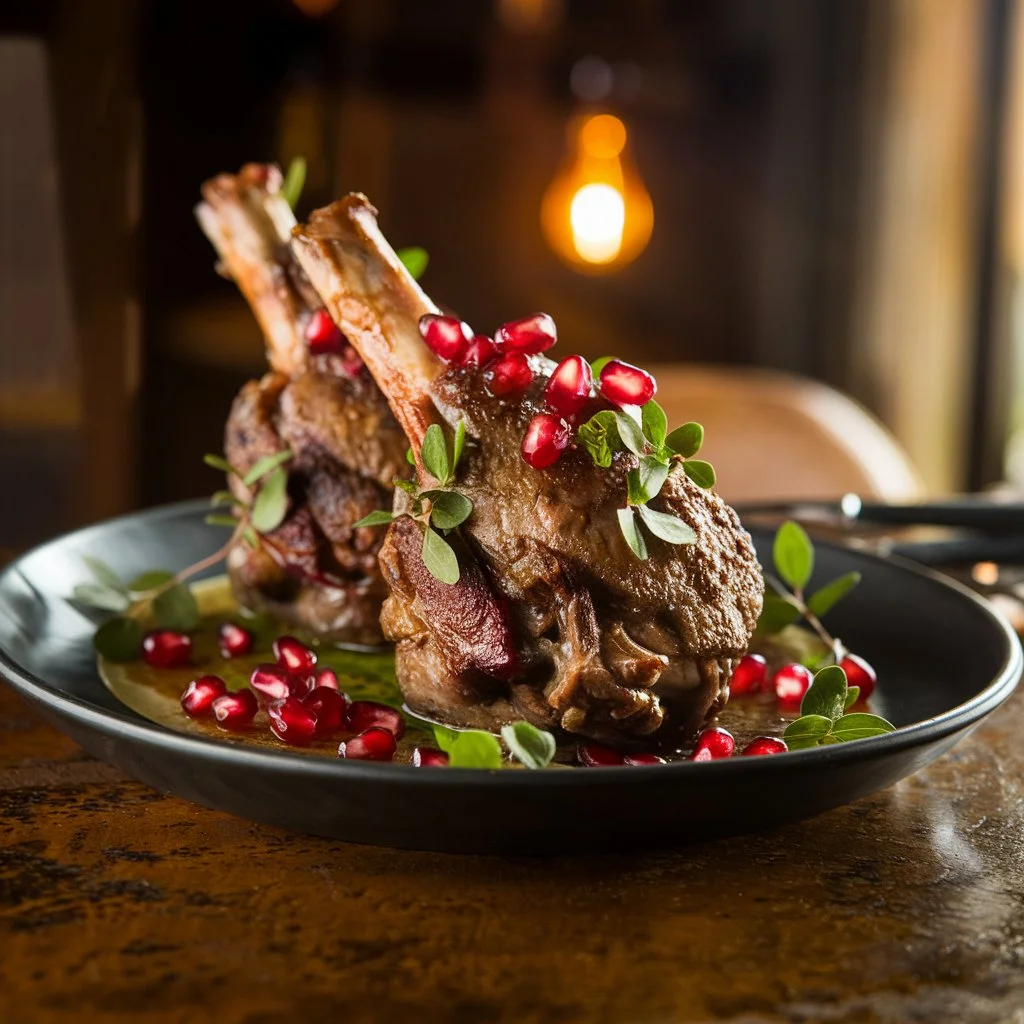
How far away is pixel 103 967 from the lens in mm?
1278

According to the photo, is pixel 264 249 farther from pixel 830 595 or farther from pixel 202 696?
pixel 830 595

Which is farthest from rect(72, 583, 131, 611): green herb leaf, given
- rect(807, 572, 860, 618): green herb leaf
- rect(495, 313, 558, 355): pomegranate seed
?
rect(807, 572, 860, 618): green herb leaf

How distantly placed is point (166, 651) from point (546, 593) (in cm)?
63

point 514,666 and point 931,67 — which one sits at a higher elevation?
point 931,67

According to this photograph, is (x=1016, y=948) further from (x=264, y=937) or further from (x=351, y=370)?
(x=351, y=370)

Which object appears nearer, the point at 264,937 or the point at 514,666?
the point at 264,937

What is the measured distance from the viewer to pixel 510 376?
1.74 meters

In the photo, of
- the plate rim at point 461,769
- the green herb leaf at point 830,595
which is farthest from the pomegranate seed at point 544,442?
the green herb leaf at point 830,595

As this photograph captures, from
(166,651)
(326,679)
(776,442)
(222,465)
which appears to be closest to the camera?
(326,679)

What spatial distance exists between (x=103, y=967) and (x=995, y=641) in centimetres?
123

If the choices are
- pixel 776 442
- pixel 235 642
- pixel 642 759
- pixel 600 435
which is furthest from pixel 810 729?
pixel 776 442

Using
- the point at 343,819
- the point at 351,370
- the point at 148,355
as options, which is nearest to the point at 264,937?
the point at 343,819

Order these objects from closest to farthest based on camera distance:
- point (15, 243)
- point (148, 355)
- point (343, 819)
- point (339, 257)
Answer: point (343, 819)
point (339, 257)
point (15, 243)
point (148, 355)

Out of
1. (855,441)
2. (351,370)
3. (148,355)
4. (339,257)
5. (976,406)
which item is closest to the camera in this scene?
(339,257)
